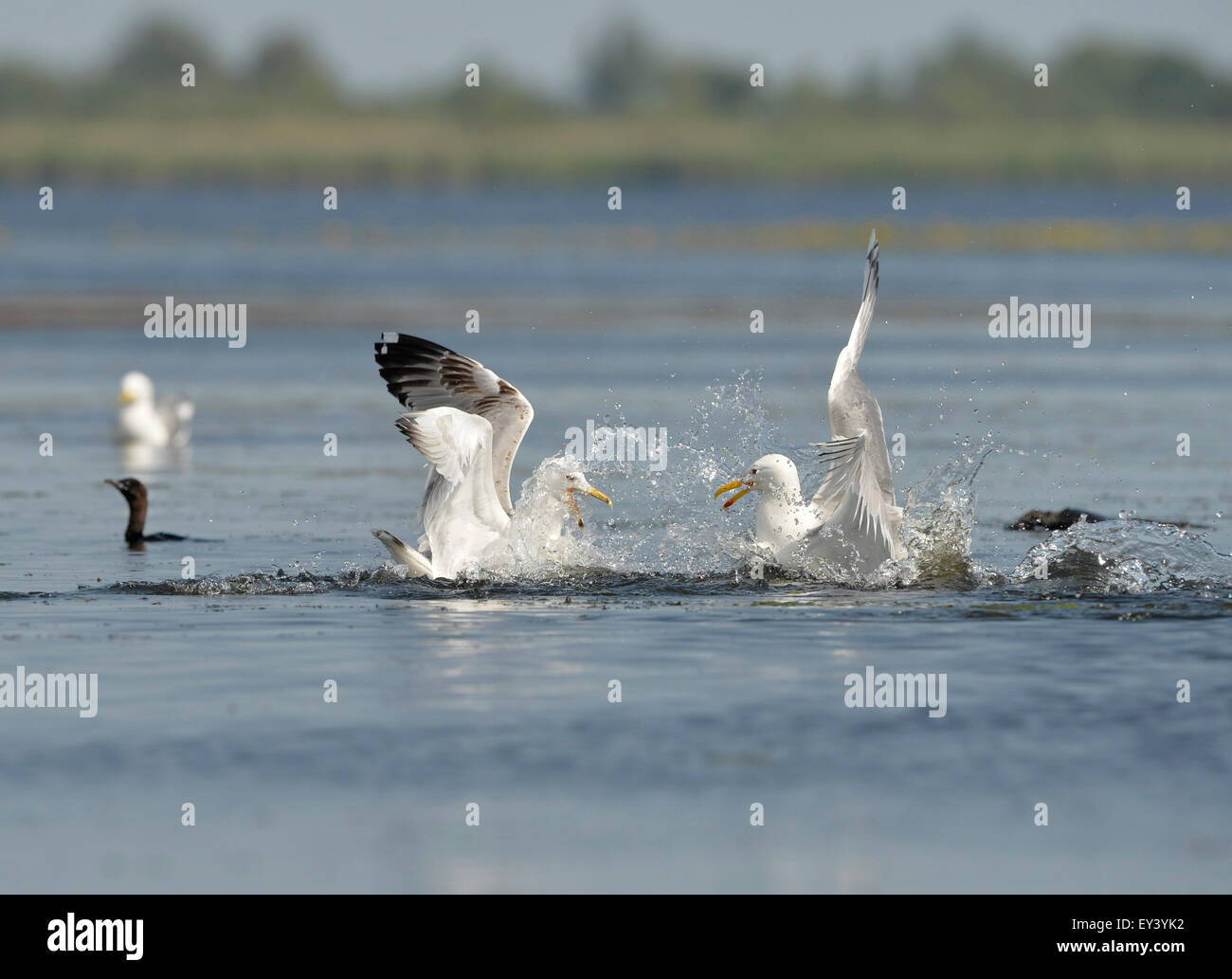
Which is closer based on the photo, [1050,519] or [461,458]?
[461,458]

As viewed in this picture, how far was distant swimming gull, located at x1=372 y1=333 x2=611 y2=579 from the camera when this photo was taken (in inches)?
490

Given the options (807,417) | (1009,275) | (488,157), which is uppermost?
(488,157)

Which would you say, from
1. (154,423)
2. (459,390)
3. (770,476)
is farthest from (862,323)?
(154,423)

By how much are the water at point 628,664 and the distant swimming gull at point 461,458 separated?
292 millimetres

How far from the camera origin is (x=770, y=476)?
13.4 metres

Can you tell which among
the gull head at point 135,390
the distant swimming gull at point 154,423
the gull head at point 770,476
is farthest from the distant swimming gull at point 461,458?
the gull head at point 135,390

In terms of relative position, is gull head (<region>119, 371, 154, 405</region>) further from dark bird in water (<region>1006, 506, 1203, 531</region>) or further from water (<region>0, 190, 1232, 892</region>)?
dark bird in water (<region>1006, 506, 1203, 531</region>)

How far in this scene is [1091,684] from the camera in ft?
32.9

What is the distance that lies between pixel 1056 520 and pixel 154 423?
1004cm

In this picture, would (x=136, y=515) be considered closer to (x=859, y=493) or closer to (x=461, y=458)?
(x=461, y=458)

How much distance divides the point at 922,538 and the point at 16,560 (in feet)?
20.3

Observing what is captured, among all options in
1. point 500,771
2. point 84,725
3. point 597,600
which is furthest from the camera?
point 597,600
